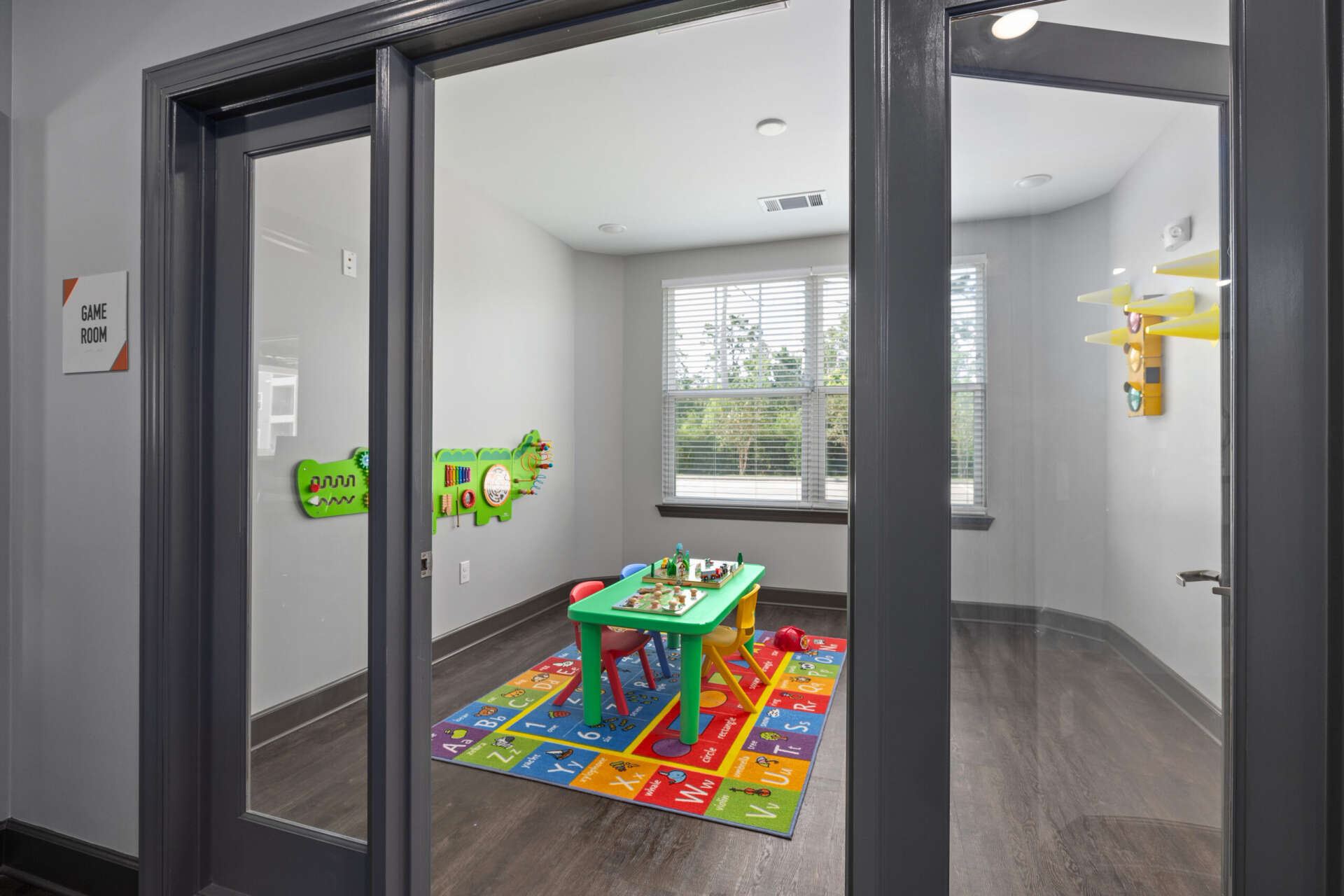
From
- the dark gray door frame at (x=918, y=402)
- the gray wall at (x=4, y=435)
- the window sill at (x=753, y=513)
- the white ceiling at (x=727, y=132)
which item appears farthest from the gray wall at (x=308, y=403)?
the window sill at (x=753, y=513)

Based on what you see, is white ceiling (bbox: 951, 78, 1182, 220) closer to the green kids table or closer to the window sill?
the green kids table

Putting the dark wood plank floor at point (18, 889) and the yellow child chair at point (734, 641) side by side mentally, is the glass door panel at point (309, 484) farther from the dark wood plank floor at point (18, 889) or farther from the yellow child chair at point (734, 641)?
the yellow child chair at point (734, 641)

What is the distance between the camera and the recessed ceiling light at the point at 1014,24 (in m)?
1.03

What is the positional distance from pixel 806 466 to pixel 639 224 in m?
2.13

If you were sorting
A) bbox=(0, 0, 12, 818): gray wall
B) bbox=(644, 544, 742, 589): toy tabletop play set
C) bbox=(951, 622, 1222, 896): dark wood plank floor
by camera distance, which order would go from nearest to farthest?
bbox=(951, 622, 1222, 896): dark wood plank floor → bbox=(0, 0, 12, 818): gray wall → bbox=(644, 544, 742, 589): toy tabletop play set

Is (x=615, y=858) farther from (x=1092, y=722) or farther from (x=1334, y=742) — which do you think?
(x=1334, y=742)

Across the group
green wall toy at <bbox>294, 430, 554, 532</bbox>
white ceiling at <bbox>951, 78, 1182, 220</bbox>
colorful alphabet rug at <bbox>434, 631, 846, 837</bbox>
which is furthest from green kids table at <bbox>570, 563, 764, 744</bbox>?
white ceiling at <bbox>951, 78, 1182, 220</bbox>

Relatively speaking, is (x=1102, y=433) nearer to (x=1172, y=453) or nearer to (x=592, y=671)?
(x=1172, y=453)

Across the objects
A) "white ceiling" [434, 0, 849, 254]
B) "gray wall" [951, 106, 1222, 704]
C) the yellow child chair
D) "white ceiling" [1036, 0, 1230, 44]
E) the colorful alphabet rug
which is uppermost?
"white ceiling" [434, 0, 849, 254]

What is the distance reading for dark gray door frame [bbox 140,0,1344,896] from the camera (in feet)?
2.89

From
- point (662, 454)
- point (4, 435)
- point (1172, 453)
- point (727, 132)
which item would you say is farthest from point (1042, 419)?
point (662, 454)

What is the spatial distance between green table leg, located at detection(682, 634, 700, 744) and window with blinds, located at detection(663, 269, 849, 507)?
2.39 meters

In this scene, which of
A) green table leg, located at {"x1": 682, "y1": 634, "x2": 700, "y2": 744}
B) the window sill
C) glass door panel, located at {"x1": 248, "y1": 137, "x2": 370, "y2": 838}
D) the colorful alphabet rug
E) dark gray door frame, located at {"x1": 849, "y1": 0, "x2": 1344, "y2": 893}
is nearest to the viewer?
dark gray door frame, located at {"x1": 849, "y1": 0, "x2": 1344, "y2": 893}

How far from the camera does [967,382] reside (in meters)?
1.07
